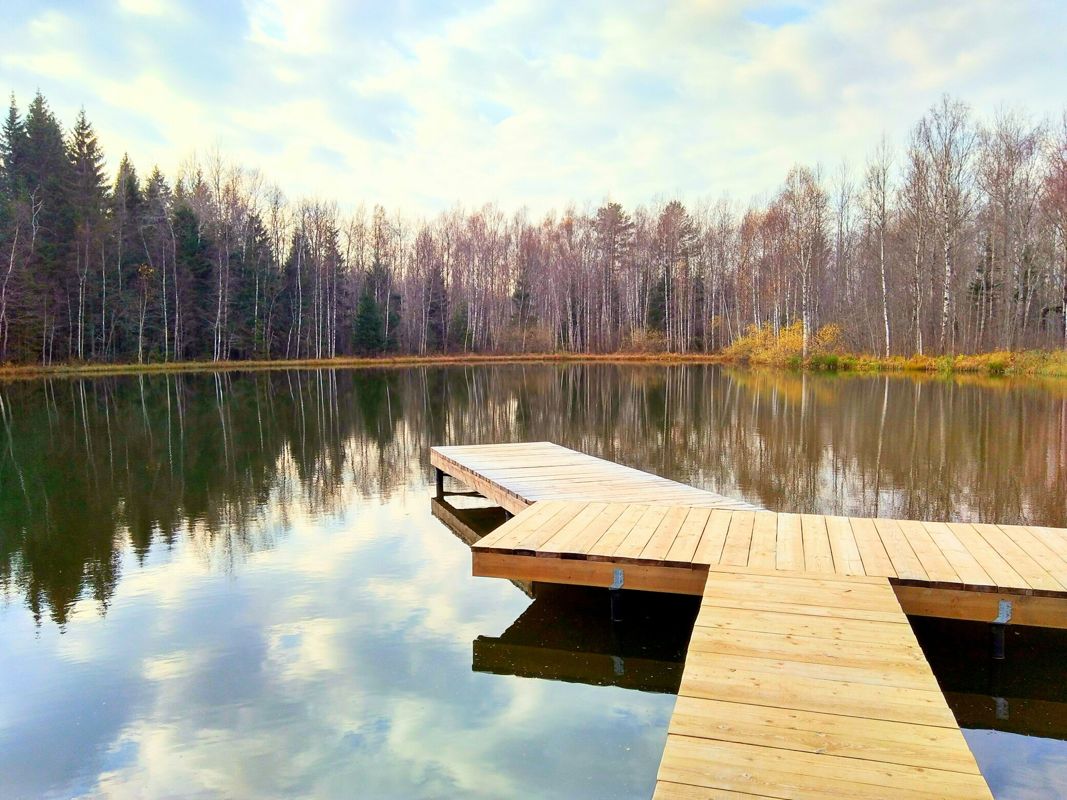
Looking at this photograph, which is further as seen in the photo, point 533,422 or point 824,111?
point 824,111

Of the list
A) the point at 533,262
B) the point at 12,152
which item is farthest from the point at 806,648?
the point at 533,262

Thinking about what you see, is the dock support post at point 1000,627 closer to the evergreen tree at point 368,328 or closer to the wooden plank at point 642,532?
the wooden plank at point 642,532

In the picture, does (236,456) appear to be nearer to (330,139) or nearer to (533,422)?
(533,422)

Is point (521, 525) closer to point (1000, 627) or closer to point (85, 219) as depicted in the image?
point (1000, 627)

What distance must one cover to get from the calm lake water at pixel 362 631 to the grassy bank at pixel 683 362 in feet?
51.6

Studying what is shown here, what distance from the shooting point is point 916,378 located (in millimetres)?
25062

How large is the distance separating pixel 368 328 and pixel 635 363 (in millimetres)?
16389

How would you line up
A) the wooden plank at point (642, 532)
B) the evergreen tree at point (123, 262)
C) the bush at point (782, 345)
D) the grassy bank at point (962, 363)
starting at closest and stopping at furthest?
the wooden plank at point (642, 532) → the grassy bank at point (962, 363) → the bush at point (782, 345) → the evergreen tree at point (123, 262)

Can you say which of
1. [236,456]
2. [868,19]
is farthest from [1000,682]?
[868,19]

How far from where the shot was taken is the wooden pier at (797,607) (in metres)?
2.22

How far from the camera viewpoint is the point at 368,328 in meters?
44.4

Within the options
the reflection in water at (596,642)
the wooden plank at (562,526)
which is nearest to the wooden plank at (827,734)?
the reflection in water at (596,642)

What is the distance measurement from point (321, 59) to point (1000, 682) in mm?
19145

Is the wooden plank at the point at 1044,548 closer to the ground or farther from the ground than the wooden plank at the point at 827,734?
closer to the ground
